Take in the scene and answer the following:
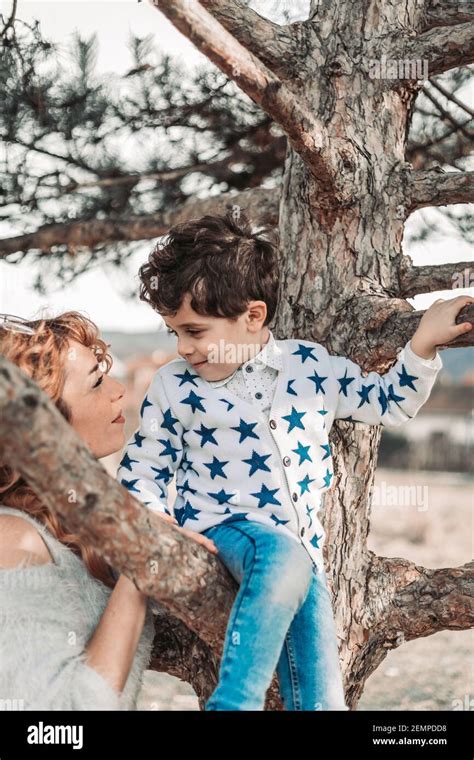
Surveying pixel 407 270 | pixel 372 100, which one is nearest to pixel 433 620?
pixel 407 270

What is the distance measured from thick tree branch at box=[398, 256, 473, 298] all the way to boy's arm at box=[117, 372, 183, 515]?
0.77 meters

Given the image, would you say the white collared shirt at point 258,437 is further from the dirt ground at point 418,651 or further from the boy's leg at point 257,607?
the dirt ground at point 418,651

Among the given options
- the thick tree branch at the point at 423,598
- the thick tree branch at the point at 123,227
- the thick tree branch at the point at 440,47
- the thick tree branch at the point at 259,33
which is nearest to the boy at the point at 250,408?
the thick tree branch at the point at 423,598

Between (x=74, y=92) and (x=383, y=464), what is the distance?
50.0 ft

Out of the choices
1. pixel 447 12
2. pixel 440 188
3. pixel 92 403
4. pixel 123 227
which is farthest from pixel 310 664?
pixel 123 227

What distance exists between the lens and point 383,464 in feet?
59.5

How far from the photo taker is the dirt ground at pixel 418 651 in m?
5.57

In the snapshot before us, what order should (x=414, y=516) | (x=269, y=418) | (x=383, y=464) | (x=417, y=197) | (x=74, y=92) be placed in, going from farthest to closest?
(x=383, y=464)
(x=414, y=516)
(x=74, y=92)
(x=417, y=197)
(x=269, y=418)

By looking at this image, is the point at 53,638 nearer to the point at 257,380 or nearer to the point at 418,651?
the point at 257,380

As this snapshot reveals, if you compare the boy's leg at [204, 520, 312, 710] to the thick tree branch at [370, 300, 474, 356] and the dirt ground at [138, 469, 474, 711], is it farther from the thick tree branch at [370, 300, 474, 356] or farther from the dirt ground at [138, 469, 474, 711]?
the dirt ground at [138, 469, 474, 711]

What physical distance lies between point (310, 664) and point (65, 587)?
0.54 meters

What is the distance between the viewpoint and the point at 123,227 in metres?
3.53

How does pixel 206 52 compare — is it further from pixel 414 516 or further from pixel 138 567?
pixel 414 516

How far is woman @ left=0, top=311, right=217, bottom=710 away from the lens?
1.87 meters
